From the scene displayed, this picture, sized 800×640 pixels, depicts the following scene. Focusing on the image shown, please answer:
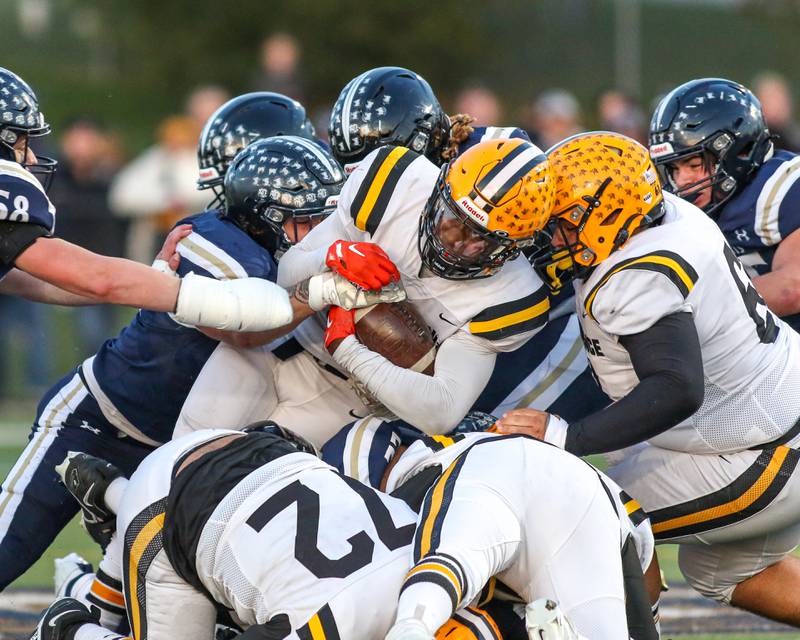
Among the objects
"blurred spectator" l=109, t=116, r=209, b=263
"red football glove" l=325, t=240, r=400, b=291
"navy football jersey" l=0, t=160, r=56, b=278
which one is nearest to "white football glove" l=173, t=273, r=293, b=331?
"red football glove" l=325, t=240, r=400, b=291

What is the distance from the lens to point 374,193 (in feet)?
13.6

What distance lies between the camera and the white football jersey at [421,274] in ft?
13.5

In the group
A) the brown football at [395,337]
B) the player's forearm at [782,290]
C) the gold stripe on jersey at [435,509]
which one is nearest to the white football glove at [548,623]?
the gold stripe on jersey at [435,509]

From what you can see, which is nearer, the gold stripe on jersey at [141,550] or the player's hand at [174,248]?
the gold stripe on jersey at [141,550]

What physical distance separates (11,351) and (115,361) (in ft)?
25.7

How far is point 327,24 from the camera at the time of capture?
23.2 m

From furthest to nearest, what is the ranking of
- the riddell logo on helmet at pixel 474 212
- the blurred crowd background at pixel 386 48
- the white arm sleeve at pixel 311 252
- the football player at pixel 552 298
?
the blurred crowd background at pixel 386 48
the football player at pixel 552 298
the white arm sleeve at pixel 311 252
the riddell logo on helmet at pixel 474 212

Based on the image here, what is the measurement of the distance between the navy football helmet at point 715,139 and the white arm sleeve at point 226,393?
1796 mm

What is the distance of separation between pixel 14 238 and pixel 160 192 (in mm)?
8472

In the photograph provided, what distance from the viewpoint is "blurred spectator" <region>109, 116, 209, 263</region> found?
1184 cm

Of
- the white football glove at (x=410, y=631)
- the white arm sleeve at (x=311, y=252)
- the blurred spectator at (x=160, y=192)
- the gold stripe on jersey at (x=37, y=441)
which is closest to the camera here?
the white football glove at (x=410, y=631)

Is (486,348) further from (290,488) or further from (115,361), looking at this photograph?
(115,361)

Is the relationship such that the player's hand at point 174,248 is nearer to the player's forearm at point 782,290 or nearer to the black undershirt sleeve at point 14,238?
the black undershirt sleeve at point 14,238

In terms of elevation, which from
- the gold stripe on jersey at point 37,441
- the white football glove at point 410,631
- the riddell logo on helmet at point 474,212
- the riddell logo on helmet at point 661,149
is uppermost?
the riddell logo on helmet at point 661,149
